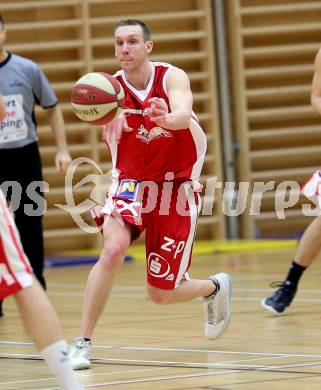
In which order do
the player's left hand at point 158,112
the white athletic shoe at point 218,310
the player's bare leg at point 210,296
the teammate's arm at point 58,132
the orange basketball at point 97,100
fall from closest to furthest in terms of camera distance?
the player's left hand at point 158,112
the orange basketball at point 97,100
the player's bare leg at point 210,296
the white athletic shoe at point 218,310
the teammate's arm at point 58,132

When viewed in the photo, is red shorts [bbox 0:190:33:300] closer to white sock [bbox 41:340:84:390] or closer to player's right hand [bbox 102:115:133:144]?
white sock [bbox 41:340:84:390]

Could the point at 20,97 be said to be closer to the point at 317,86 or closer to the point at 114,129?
the point at 317,86

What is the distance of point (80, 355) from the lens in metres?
4.87

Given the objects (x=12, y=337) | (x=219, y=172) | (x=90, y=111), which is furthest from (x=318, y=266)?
(x=90, y=111)

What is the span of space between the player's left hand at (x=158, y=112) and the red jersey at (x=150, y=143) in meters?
0.33

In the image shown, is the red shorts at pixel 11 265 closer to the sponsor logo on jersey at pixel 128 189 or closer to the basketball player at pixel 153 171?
the basketball player at pixel 153 171

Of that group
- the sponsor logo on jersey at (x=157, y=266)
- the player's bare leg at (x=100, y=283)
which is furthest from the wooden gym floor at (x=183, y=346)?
the sponsor logo on jersey at (x=157, y=266)

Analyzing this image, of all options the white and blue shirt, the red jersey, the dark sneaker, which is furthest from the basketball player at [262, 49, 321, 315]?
the white and blue shirt

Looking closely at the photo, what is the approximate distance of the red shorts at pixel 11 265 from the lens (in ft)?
12.0

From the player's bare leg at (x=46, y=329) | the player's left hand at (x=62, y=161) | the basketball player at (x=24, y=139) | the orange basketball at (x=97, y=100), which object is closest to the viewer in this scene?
the player's bare leg at (x=46, y=329)

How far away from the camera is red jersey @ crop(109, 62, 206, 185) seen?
522 cm

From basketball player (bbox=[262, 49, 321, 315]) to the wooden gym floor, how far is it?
0.09m

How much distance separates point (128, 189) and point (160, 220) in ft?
0.69

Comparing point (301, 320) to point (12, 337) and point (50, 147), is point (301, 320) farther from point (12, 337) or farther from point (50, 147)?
point (50, 147)
